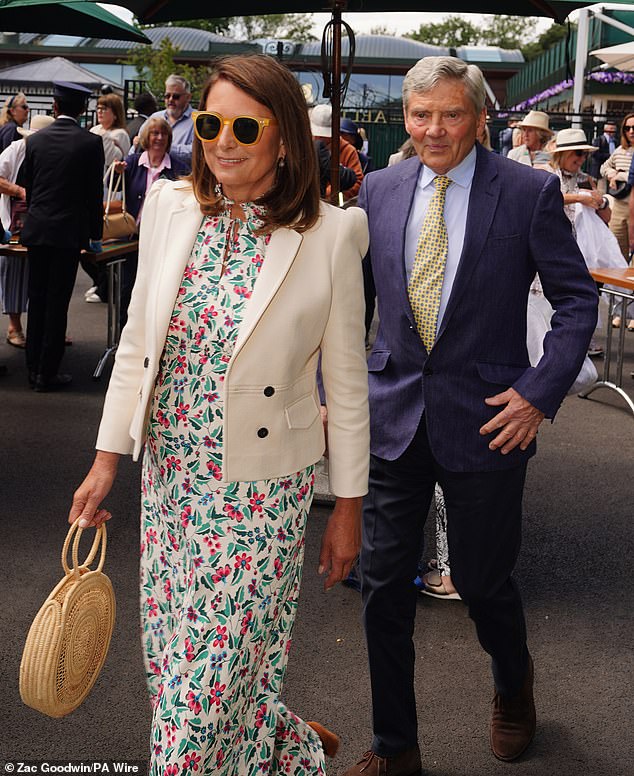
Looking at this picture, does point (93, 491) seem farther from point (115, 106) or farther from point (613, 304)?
point (115, 106)

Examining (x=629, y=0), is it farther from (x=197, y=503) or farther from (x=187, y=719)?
(x=187, y=719)

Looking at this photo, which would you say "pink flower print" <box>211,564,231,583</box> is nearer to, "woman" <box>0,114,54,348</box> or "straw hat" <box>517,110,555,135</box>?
"woman" <box>0,114,54,348</box>

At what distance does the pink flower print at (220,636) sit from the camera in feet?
8.53

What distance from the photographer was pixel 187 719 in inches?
100

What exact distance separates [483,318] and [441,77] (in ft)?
2.37

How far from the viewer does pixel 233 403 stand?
2600 mm

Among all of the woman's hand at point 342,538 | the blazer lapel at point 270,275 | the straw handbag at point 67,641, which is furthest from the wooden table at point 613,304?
the straw handbag at point 67,641

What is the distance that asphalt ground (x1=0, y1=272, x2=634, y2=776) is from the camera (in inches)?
149

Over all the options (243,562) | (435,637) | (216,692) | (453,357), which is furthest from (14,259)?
(216,692)

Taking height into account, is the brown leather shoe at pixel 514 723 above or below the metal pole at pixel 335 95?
below

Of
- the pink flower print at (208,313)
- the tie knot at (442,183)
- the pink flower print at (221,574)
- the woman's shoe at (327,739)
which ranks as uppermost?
the tie knot at (442,183)

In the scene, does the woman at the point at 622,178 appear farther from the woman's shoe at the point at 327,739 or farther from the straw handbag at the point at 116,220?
the woman's shoe at the point at 327,739

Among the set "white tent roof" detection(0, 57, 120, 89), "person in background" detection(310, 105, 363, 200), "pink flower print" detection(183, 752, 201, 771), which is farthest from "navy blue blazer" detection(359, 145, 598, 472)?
"white tent roof" detection(0, 57, 120, 89)

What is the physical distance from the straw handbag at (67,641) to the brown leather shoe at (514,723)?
1.54 meters
